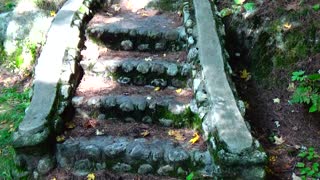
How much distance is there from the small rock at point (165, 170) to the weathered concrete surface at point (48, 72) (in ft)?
4.13

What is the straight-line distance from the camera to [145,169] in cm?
412

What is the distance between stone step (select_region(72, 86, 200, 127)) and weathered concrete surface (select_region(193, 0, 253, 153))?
477 millimetres

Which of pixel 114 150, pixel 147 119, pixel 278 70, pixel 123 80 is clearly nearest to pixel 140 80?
pixel 123 80

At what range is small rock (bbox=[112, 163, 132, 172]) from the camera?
4156mm

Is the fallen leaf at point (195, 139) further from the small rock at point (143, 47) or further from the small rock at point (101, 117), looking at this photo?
the small rock at point (143, 47)

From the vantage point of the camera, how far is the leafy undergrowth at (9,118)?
4.40m

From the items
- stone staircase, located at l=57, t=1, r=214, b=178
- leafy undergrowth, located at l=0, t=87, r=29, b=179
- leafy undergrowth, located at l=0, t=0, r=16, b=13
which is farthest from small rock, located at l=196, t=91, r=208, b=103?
leafy undergrowth, located at l=0, t=0, r=16, b=13

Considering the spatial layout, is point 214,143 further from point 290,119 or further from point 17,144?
point 17,144

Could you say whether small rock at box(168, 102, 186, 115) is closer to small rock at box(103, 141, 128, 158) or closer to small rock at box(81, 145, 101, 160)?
small rock at box(103, 141, 128, 158)

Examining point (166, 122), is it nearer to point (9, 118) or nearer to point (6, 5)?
point (9, 118)

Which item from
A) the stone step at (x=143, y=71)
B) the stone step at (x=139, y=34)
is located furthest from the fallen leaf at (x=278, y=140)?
the stone step at (x=139, y=34)

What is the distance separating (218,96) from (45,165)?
6.48ft

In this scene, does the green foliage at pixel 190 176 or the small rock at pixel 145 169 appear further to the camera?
the small rock at pixel 145 169

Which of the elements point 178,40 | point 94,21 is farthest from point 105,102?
point 94,21
